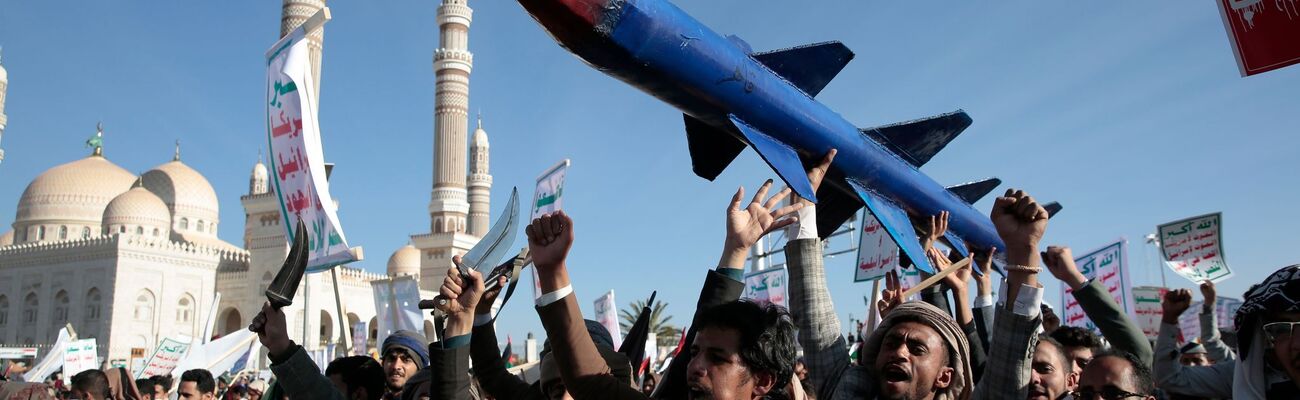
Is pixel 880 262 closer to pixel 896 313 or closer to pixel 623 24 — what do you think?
pixel 623 24

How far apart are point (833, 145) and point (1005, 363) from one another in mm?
3590

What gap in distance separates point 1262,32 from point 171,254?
42667 mm

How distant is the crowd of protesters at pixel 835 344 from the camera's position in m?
2.27

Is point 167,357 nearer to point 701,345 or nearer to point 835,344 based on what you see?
point 835,344

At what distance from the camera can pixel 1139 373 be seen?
9.43ft

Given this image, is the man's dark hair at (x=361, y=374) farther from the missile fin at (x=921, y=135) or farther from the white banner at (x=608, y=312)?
the white banner at (x=608, y=312)

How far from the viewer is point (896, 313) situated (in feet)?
8.32

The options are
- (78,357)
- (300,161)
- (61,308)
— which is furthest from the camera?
(61,308)

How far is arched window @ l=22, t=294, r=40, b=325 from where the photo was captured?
1624 inches

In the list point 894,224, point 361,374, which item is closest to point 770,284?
point 894,224

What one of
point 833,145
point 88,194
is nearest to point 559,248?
point 833,145

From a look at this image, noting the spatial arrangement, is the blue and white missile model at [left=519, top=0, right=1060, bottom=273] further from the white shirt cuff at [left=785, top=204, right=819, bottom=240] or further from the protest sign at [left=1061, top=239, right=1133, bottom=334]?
the protest sign at [left=1061, top=239, right=1133, bottom=334]

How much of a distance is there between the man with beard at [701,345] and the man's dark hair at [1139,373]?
1156 millimetres

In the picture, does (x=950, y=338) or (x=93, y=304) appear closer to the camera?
(x=950, y=338)
